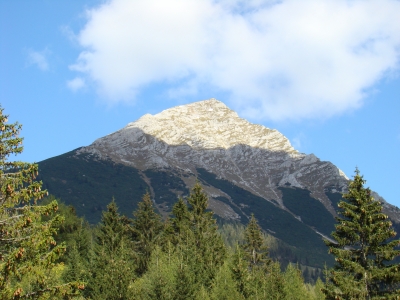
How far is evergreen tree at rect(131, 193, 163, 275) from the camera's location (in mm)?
69188

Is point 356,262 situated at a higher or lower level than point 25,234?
lower

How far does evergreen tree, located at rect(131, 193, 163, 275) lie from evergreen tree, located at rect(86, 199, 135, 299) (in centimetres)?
165

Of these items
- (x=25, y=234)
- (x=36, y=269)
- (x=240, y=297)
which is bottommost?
(x=240, y=297)

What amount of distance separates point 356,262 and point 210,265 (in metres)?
27.1

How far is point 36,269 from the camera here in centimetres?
2172

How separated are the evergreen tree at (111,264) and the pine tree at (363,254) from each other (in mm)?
18878

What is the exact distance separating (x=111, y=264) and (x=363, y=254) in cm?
2380

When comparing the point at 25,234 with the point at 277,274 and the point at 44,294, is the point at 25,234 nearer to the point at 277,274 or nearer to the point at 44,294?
the point at 44,294

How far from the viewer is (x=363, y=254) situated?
107ft

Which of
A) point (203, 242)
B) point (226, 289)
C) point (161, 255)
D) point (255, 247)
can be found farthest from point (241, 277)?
point (255, 247)

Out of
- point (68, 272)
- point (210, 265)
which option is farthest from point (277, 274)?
point (68, 272)

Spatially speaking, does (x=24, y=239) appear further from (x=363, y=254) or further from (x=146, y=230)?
(x=146, y=230)

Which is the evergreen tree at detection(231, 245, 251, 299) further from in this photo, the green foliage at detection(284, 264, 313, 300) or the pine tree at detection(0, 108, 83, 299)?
the pine tree at detection(0, 108, 83, 299)

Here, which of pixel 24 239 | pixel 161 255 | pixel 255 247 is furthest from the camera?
pixel 255 247
